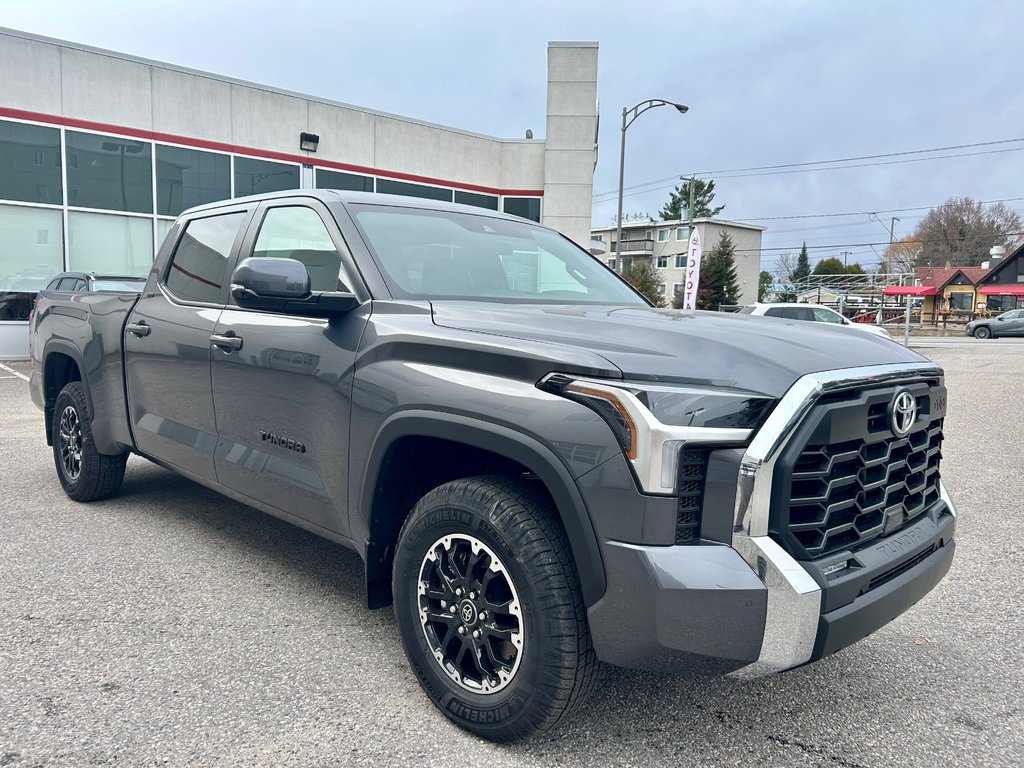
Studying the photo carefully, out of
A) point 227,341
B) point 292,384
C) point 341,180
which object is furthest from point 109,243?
point 292,384

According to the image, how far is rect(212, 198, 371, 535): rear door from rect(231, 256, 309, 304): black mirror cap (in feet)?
0.69

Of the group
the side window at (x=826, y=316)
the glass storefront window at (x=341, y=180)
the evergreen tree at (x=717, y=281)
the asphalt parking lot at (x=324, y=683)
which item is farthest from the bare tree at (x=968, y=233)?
Answer: the asphalt parking lot at (x=324, y=683)

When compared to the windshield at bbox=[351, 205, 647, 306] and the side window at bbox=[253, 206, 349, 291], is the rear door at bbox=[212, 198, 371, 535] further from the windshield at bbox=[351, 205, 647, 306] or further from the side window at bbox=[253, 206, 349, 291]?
the windshield at bbox=[351, 205, 647, 306]

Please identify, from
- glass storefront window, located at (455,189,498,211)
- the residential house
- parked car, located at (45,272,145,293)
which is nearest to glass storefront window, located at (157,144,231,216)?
parked car, located at (45,272,145,293)

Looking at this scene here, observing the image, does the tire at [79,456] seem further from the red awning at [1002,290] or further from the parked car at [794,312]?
the red awning at [1002,290]

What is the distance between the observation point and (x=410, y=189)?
1941 centimetres

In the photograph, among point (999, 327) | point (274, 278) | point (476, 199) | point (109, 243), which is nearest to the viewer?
point (274, 278)

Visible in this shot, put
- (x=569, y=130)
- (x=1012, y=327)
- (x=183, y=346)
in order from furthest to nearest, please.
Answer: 1. (x=1012, y=327)
2. (x=569, y=130)
3. (x=183, y=346)

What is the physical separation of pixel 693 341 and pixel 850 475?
0.59 m

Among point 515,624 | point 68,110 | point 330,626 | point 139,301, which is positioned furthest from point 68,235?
point 515,624

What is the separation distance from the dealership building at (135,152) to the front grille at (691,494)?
14670 mm

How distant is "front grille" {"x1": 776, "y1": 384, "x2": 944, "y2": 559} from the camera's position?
2.11 metres

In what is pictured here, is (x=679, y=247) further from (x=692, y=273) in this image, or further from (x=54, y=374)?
(x=54, y=374)

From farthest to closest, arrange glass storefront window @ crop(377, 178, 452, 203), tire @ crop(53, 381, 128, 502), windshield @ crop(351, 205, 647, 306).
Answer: glass storefront window @ crop(377, 178, 452, 203) < tire @ crop(53, 381, 128, 502) < windshield @ crop(351, 205, 647, 306)
